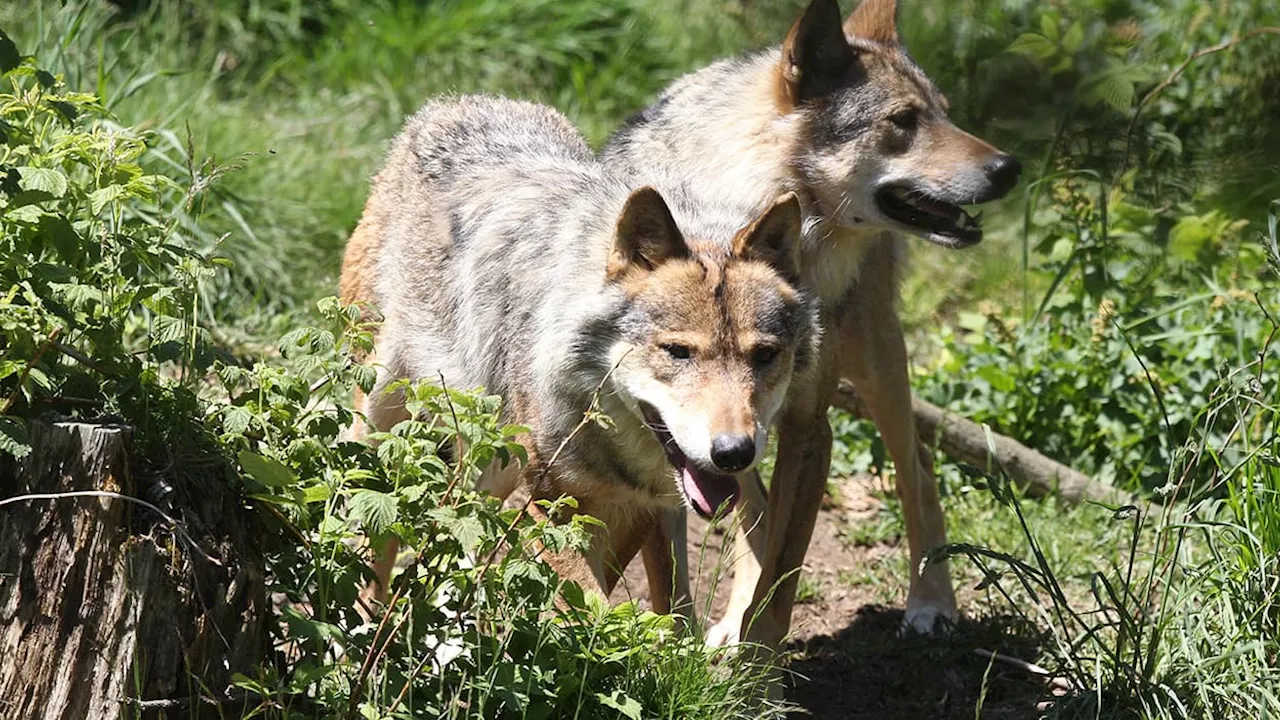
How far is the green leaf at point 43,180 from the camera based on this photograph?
127 inches

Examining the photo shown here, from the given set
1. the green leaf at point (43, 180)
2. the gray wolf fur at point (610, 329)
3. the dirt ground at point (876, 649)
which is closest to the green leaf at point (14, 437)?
the green leaf at point (43, 180)

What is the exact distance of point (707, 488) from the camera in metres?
4.01

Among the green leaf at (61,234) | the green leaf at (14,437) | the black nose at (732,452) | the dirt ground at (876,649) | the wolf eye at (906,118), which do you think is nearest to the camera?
the green leaf at (14,437)

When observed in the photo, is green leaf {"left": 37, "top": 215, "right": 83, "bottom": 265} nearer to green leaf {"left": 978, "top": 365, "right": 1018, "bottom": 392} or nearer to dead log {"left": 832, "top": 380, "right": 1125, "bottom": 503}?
dead log {"left": 832, "top": 380, "right": 1125, "bottom": 503}

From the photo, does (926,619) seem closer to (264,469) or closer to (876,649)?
(876,649)

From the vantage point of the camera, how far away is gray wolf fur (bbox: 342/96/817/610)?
4.04 metres

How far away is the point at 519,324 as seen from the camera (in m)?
4.41

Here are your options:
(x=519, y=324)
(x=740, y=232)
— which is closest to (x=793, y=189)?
(x=740, y=232)

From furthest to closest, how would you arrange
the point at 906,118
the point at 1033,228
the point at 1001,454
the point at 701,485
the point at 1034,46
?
the point at 1001,454 → the point at 1033,228 → the point at 906,118 → the point at 701,485 → the point at 1034,46

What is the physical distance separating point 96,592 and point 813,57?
3.04m

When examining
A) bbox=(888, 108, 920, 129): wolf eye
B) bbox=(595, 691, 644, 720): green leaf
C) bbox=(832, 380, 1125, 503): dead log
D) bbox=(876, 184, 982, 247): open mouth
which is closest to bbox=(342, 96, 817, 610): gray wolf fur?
bbox=(595, 691, 644, 720): green leaf

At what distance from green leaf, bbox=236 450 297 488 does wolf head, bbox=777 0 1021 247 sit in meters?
2.47

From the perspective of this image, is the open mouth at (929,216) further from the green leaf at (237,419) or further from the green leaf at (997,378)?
the green leaf at (237,419)

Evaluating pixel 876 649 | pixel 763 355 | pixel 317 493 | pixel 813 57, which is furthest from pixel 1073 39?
pixel 876 649
